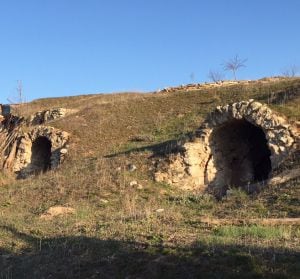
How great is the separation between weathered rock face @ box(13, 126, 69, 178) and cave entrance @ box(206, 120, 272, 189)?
1026cm

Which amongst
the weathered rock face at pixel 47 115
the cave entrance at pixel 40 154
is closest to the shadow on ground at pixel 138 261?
the cave entrance at pixel 40 154

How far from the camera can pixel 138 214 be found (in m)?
13.1

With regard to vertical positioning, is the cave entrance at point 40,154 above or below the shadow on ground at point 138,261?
above

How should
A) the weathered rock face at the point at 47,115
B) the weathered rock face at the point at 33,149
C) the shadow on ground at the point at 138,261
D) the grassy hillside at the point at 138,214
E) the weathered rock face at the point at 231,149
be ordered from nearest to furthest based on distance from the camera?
1. the shadow on ground at the point at 138,261
2. the grassy hillside at the point at 138,214
3. the weathered rock face at the point at 231,149
4. the weathered rock face at the point at 33,149
5. the weathered rock face at the point at 47,115

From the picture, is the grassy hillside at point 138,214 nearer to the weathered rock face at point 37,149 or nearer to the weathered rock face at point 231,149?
the weathered rock face at point 231,149

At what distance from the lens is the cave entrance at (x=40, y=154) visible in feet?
95.2

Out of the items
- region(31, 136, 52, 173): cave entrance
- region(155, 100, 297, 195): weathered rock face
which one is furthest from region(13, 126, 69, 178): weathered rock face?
region(155, 100, 297, 195): weathered rock face

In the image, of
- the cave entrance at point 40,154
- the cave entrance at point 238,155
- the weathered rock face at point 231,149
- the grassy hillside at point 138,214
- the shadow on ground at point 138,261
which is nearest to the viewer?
the shadow on ground at point 138,261

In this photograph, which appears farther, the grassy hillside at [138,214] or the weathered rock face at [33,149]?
the weathered rock face at [33,149]

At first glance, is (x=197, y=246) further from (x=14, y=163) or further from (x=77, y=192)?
(x=14, y=163)

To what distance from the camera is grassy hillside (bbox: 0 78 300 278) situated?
8.05 m

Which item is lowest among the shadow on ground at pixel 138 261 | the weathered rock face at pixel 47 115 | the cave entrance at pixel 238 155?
the shadow on ground at pixel 138 261

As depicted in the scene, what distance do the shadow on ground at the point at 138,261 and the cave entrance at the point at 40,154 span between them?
1847cm

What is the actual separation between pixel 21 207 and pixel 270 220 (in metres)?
9.16
